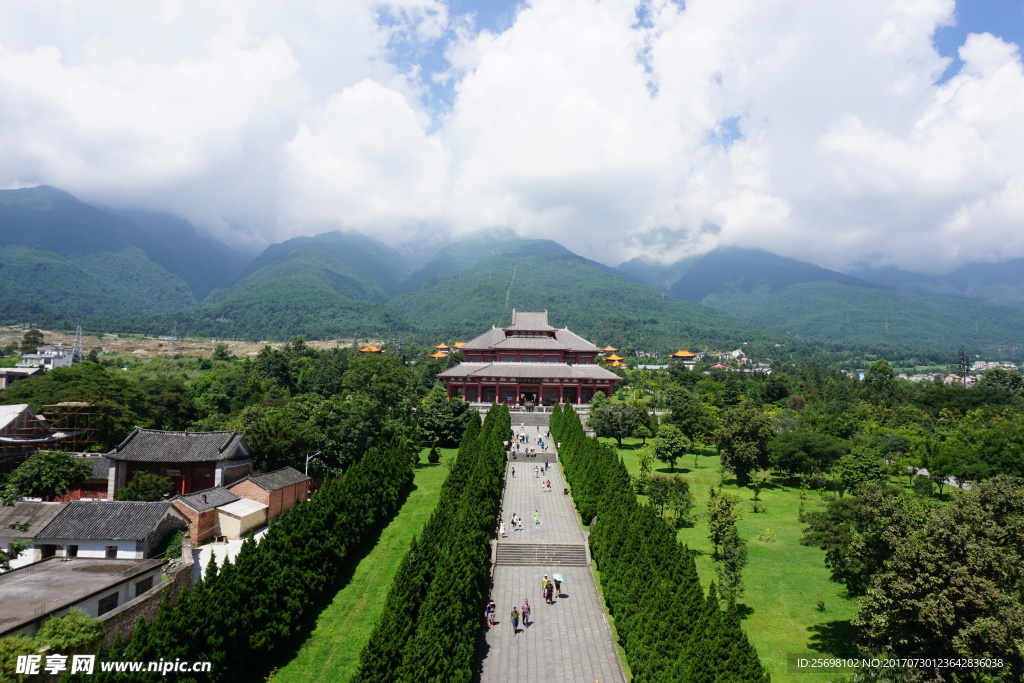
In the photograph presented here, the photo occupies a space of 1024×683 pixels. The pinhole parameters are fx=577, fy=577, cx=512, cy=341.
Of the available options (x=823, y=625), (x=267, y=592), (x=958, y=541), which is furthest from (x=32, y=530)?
(x=958, y=541)

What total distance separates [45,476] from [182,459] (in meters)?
5.77

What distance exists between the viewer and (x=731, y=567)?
16953 millimetres

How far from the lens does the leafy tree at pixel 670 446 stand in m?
32.2

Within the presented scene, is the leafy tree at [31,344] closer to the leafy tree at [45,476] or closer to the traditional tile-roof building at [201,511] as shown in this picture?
the leafy tree at [45,476]

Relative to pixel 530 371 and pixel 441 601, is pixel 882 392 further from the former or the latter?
pixel 441 601

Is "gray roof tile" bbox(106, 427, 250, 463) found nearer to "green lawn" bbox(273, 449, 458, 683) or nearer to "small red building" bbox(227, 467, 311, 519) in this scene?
"small red building" bbox(227, 467, 311, 519)

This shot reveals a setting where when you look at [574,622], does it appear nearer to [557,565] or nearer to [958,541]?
[557,565]

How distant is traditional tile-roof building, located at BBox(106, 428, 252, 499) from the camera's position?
2880cm

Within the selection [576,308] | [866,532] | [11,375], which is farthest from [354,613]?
[576,308]

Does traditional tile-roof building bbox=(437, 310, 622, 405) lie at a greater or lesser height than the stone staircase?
greater

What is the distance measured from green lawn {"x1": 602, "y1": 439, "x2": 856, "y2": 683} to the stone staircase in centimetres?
432

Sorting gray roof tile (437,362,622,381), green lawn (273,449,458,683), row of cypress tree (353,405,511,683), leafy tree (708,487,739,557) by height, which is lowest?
green lawn (273,449,458,683)

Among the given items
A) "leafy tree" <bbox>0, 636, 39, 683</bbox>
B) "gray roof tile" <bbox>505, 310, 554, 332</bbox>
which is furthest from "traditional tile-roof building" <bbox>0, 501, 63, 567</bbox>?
"gray roof tile" <bbox>505, 310, 554, 332</bbox>

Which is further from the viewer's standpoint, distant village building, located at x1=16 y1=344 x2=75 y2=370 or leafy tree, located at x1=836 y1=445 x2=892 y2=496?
distant village building, located at x1=16 y1=344 x2=75 y2=370
